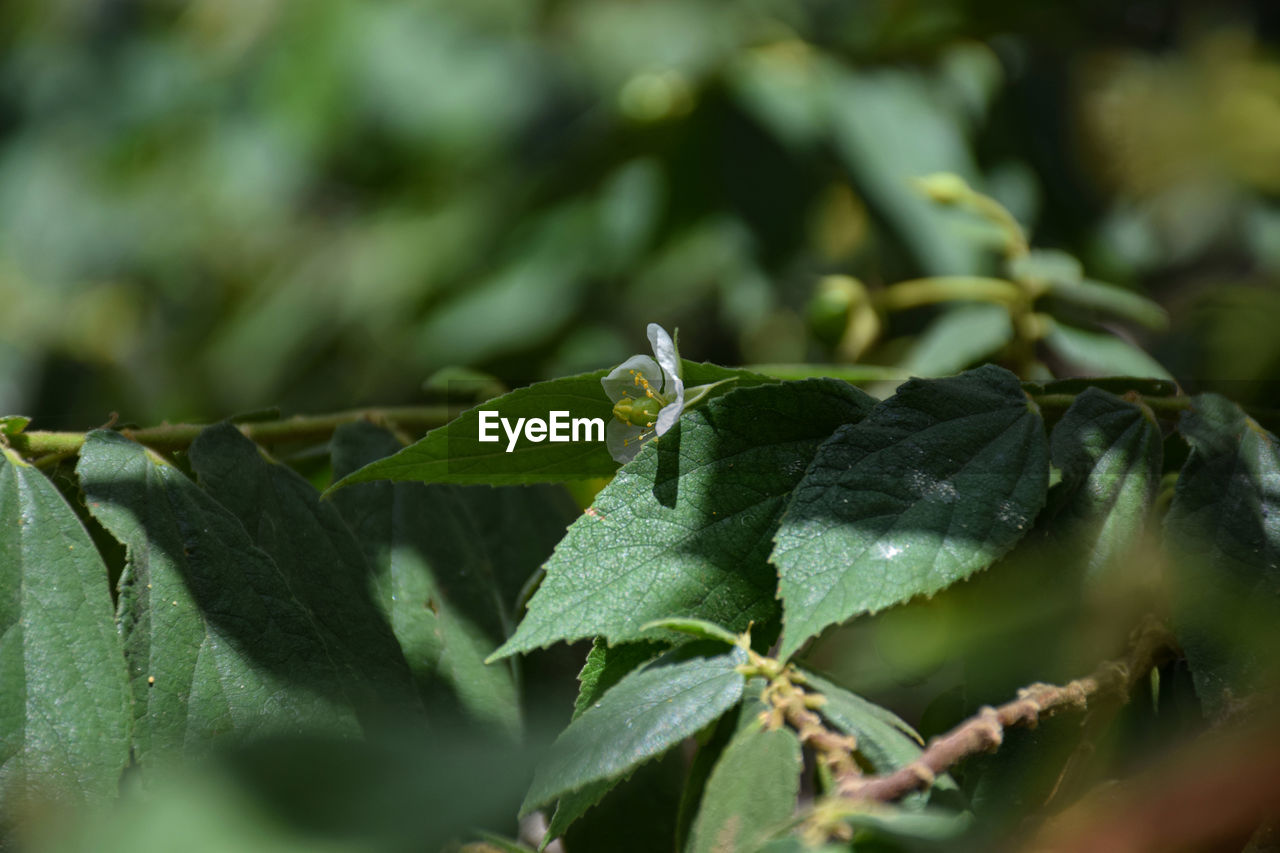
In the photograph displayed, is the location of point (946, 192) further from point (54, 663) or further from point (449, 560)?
point (54, 663)

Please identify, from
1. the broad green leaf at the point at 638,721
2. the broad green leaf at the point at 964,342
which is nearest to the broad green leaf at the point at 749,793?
the broad green leaf at the point at 638,721

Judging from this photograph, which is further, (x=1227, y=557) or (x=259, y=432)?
(x=259, y=432)

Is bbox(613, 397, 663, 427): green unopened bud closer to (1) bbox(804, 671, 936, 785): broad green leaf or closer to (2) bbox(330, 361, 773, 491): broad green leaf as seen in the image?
(2) bbox(330, 361, 773, 491): broad green leaf

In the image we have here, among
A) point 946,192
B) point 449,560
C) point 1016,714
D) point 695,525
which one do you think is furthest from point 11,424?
point 946,192

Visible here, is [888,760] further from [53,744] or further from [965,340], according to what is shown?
[965,340]

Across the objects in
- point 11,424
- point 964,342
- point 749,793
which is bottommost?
point 964,342

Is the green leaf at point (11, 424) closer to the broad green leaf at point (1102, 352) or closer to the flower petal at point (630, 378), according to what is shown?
the flower petal at point (630, 378)

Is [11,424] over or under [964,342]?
over

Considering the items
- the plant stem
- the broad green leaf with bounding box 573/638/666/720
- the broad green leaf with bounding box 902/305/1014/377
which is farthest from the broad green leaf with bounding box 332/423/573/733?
the broad green leaf with bounding box 902/305/1014/377
